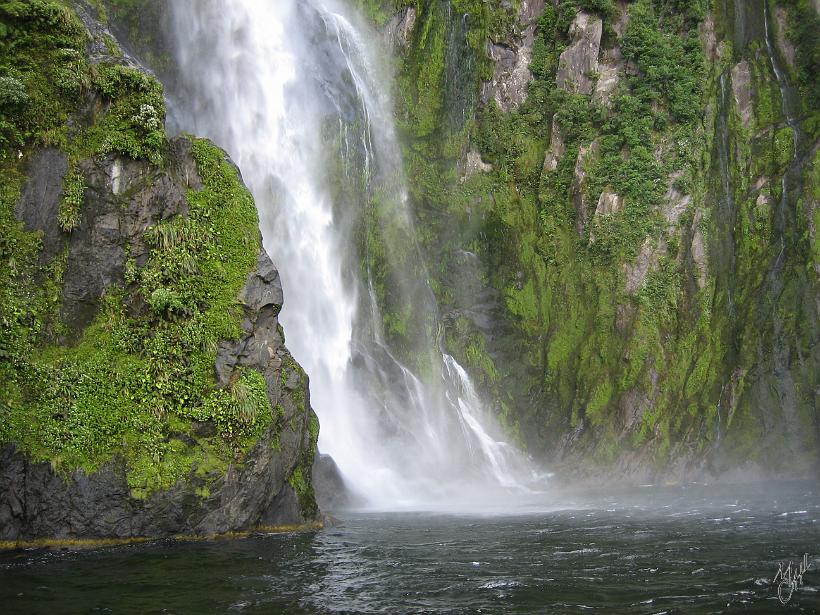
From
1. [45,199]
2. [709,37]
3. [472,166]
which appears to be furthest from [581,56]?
[45,199]

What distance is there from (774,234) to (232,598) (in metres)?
22.6

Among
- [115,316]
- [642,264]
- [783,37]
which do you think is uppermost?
[783,37]

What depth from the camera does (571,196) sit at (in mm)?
25969

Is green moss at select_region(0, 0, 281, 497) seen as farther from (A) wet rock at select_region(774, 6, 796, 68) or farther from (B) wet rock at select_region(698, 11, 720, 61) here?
(A) wet rock at select_region(774, 6, 796, 68)

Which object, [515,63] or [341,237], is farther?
[515,63]

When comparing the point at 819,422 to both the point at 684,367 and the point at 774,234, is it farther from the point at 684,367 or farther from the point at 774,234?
the point at 774,234

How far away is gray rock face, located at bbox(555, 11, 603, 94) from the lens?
26.4m

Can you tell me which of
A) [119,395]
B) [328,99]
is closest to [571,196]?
[328,99]

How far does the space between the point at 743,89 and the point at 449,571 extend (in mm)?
23334

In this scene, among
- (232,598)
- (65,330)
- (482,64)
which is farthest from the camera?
(482,64)

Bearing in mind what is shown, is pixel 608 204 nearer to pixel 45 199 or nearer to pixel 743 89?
pixel 743 89

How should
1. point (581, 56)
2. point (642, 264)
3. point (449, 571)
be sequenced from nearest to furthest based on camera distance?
point (449, 571)
point (642, 264)
point (581, 56)

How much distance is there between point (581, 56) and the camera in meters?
26.6

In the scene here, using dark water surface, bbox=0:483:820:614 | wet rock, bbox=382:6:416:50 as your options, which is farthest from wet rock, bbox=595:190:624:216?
dark water surface, bbox=0:483:820:614
